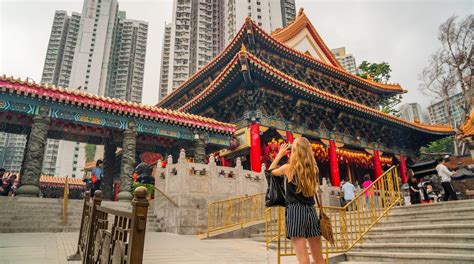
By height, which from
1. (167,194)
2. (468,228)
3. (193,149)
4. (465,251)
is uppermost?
(193,149)

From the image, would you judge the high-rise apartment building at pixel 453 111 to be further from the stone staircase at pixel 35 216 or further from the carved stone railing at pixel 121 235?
the carved stone railing at pixel 121 235

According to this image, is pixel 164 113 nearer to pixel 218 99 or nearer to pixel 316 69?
pixel 218 99

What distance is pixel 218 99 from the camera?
16.1m

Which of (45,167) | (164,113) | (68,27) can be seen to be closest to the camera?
(164,113)

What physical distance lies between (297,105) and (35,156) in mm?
11867

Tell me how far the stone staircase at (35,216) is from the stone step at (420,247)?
256 inches

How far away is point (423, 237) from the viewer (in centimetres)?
543

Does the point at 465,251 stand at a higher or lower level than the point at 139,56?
lower

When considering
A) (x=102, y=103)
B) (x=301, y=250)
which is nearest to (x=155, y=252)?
(x=301, y=250)

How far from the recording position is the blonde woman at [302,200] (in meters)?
3.01

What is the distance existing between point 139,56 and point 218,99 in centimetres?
6356

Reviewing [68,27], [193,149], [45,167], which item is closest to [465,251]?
[193,149]

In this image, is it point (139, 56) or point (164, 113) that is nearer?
point (164, 113)

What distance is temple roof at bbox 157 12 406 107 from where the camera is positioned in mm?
15820
